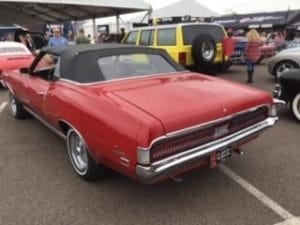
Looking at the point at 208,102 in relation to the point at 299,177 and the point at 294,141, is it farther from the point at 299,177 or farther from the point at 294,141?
the point at 294,141

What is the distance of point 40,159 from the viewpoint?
4.83m

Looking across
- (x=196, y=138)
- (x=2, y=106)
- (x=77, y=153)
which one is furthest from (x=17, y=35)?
(x=196, y=138)

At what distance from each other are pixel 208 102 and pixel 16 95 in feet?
12.6

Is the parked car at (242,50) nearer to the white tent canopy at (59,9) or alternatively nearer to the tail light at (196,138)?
the white tent canopy at (59,9)

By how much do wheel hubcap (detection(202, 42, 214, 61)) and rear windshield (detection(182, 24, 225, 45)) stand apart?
0.45 metres

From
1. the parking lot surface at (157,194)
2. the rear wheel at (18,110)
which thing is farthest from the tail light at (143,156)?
the rear wheel at (18,110)

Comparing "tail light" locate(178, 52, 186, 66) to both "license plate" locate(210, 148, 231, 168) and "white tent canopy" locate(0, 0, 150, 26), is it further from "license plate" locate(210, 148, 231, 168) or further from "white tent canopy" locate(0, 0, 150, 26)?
"white tent canopy" locate(0, 0, 150, 26)

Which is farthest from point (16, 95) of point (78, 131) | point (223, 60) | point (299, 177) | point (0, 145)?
point (223, 60)

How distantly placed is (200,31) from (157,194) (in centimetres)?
783

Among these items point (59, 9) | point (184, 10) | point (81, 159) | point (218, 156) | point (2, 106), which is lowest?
point (2, 106)

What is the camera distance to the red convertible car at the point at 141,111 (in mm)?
3158

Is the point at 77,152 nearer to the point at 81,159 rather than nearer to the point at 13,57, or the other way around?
the point at 81,159

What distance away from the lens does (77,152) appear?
13.9ft

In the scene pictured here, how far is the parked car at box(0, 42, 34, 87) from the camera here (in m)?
10.4
